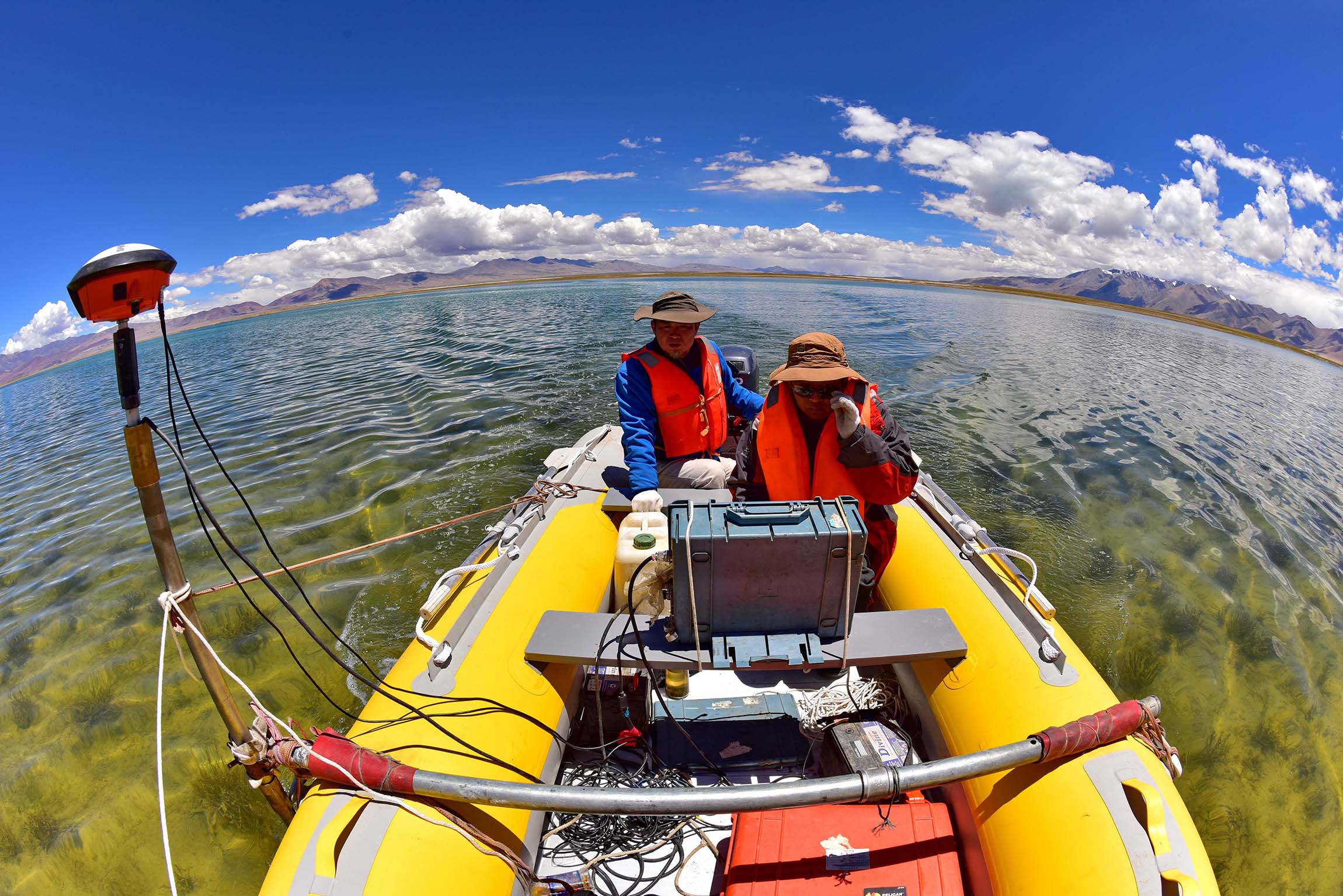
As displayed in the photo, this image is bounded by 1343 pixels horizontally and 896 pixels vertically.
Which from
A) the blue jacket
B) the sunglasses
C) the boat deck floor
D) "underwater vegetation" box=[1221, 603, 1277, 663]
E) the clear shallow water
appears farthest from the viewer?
"underwater vegetation" box=[1221, 603, 1277, 663]

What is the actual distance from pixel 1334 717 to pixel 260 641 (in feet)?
26.9

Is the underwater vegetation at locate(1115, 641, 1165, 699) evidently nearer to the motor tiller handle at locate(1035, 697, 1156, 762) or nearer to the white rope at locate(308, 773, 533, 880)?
the motor tiller handle at locate(1035, 697, 1156, 762)

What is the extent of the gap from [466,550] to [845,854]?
4403 millimetres

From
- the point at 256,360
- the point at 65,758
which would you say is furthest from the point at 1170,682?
the point at 256,360

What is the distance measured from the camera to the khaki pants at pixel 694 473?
3.68 m

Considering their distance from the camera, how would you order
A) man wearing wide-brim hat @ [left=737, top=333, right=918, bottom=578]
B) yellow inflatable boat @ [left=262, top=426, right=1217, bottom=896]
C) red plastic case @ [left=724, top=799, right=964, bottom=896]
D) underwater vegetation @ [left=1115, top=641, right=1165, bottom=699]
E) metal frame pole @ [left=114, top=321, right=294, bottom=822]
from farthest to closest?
1. underwater vegetation @ [left=1115, top=641, right=1165, bottom=699]
2. man wearing wide-brim hat @ [left=737, top=333, right=918, bottom=578]
3. red plastic case @ [left=724, top=799, right=964, bottom=896]
4. yellow inflatable boat @ [left=262, top=426, right=1217, bottom=896]
5. metal frame pole @ [left=114, top=321, right=294, bottom=822]

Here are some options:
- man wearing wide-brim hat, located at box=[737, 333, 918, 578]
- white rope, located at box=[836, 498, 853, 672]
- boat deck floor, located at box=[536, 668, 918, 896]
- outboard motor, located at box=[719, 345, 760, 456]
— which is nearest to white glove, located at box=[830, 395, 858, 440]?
man wearing wide-brim hat, located at box=[737, 333, 918, 578]

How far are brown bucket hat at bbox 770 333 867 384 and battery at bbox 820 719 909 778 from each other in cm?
161

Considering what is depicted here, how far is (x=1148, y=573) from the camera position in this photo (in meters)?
5.30

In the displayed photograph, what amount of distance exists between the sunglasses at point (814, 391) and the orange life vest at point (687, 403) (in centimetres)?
120

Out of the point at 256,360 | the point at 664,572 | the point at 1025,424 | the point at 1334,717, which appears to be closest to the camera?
the point at 664,572

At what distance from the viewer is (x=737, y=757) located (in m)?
2.47

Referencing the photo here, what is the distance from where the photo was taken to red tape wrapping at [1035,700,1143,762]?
1.67 metres

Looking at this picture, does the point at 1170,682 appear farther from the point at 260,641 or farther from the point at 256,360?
the point at 256,360
